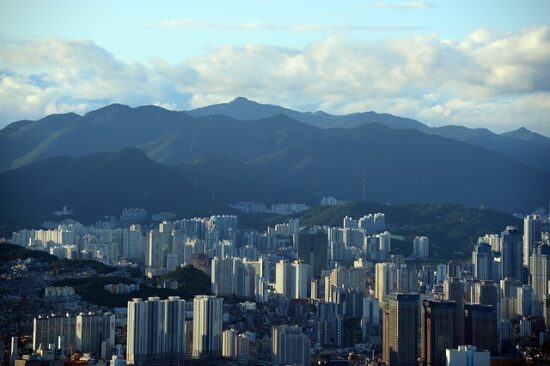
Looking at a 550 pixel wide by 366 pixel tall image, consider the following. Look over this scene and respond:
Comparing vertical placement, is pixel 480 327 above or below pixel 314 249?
below

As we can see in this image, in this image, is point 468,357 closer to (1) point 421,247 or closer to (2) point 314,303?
(2) point 314,303

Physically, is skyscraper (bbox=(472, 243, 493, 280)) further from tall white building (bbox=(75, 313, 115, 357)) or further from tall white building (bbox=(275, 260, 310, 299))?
tall white building (bbox=(75, 313, 115, 357))

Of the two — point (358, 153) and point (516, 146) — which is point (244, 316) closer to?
point (358, 153)

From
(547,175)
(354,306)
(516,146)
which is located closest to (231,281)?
(354,306)

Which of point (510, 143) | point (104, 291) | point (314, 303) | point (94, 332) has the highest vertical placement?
point (510, 143)

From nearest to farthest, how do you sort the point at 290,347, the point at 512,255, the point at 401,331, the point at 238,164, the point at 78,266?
the point at 290,347 → the point at 401,331 → the point at 78,266 → the point at 512,255 → the point at 238,164

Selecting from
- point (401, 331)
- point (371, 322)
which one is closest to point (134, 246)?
point (371, 322)
